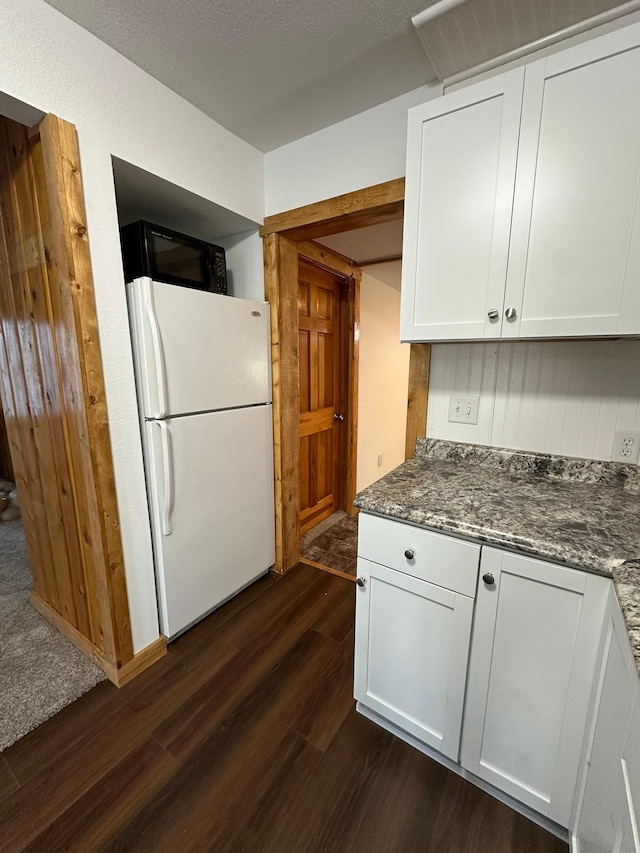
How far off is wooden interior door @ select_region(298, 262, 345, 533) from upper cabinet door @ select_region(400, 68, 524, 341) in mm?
1391

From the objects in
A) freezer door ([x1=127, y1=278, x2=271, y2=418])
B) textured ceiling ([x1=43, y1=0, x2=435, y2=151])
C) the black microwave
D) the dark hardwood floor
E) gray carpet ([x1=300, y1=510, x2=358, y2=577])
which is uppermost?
textured ceiling ([x1=43, y1=0, x2=435, y2=151])

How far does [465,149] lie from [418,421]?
1.05 m

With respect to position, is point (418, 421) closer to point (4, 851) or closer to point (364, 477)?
point (364, 477)

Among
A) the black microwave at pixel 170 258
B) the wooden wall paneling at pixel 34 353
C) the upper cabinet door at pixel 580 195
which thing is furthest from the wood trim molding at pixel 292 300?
the wooden wall paneling at pixel 34 353

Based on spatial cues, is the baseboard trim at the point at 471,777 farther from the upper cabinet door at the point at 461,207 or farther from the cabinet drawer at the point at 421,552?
the upper cabinet door at the point at 461,207

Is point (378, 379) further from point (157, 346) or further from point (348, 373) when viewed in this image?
point (157, 346)

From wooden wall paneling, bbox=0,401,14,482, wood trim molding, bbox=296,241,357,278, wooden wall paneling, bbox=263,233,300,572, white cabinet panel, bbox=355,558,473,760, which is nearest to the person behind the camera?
white cabinet panel, bbox=355,558,473,760

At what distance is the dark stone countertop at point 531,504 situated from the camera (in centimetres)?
→ 89

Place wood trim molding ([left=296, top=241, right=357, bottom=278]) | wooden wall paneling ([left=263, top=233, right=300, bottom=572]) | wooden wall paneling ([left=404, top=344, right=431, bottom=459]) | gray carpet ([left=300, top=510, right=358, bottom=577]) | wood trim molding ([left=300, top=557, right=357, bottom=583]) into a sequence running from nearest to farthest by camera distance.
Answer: wooden wall paneling ([left=404, top=344, right=431, bottom=459]) → wooden wall paneling ([left=263, top=233, right=300, bottom=572]) → wood trim molding ([left=300, top=557, right=357, bottom=583]) → wood trim molding ([left=296, top=241, right=357, bottom=278]) → gray carpet ([left=300, top=510, right=358, bottom=577])

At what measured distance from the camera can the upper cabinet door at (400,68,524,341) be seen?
1.17 metres

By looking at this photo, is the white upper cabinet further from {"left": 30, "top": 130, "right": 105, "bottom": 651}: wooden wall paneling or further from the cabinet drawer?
{"left": 30, "top": 130, "right": 105, "bottom": 651}: wooden wall paneling

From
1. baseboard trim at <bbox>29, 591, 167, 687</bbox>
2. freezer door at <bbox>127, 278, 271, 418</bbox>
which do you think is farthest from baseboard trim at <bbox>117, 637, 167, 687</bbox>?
freezer door at <bbox>127, 278, 271, 418</bbox>

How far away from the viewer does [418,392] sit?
5.68 ft

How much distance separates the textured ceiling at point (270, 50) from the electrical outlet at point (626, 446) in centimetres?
161
